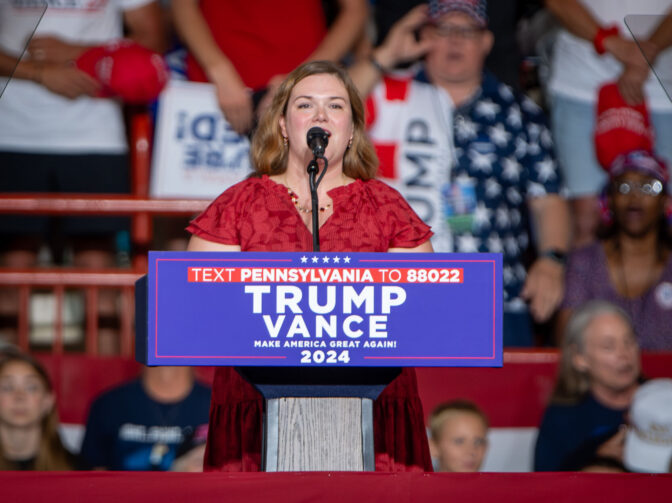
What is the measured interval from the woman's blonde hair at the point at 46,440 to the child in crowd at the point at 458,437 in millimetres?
1437

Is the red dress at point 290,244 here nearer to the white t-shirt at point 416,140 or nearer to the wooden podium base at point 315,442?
the wooden podium base at point 315,442

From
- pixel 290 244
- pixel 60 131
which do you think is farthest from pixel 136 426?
pixel 290 244

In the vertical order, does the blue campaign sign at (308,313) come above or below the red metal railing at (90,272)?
below

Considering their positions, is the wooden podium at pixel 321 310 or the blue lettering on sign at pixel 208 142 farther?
the blue lettering on sign at pixel 208 142

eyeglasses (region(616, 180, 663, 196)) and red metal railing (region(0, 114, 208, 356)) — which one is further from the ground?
eyeglasses (region(616, 180, 663, 196))

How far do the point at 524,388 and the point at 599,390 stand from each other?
1.03 feet

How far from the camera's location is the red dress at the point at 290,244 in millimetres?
2406

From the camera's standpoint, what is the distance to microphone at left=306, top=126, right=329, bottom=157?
2246mm

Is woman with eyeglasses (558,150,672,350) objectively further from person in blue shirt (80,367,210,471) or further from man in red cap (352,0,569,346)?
person in blue shirt (80,367,210,471)

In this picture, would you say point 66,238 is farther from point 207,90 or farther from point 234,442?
point 234,442

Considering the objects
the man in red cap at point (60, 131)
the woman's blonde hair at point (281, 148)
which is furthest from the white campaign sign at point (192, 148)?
the woman's blonde hair at point (281, 148)

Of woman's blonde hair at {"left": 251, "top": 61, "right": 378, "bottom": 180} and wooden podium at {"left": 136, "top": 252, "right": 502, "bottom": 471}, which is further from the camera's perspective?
woman's blonde hair at {"left": 251, "top": 61, "right": 378, "bottom": 180}

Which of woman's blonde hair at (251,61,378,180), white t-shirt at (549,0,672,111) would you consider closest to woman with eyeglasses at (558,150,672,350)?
white t-shirt at (549,0,672,111)

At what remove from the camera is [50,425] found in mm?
4172
